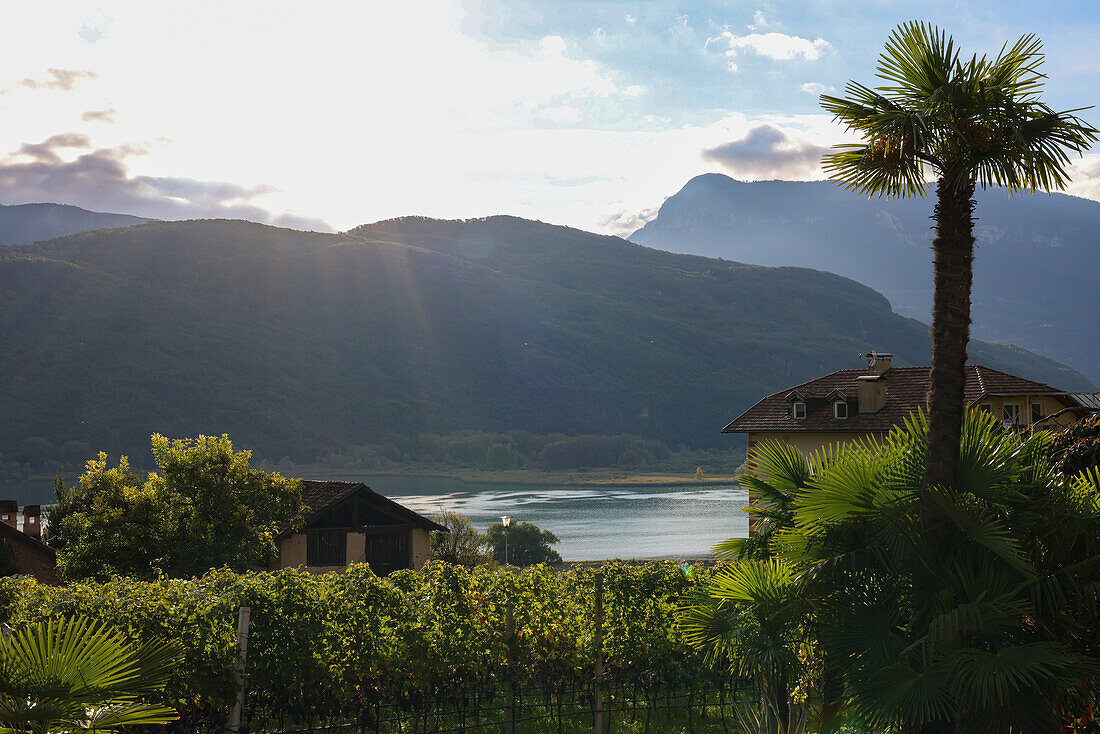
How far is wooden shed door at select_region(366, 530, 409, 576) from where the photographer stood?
105 ft

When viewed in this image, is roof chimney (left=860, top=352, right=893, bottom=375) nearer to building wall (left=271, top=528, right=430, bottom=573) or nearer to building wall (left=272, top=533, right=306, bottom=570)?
building wall (left=271, top=528, right=430, bottom=573)

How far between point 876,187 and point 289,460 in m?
148

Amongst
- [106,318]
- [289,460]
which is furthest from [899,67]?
[106,318]

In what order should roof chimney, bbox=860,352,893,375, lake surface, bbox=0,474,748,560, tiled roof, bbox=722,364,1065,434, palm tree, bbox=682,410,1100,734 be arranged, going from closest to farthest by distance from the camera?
palm tree, bbox=682,410,1100,734 < tiled roof, bbox=722,364,1065,434 < roof chimney, bbox=860,352,893,375 < lake surface, bbox=0,474,748,560

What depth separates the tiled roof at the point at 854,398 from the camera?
28938mm

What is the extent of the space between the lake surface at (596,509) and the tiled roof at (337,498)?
124ft

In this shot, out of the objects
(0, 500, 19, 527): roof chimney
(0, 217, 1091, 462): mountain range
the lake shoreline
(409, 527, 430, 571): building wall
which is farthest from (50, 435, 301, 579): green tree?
the lake shoreline

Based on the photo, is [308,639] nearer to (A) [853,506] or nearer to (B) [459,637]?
(B) [459,637]

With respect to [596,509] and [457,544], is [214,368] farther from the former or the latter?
[457,544]

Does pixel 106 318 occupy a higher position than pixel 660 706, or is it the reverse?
pixel 106 318

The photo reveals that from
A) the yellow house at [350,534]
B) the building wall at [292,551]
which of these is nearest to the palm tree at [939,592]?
the yellow house at [350,534]

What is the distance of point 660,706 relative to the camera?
14133 mm

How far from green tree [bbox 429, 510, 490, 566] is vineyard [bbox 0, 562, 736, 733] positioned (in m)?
18.9

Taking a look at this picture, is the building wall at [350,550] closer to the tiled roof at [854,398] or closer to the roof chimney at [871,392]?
the tiled roof at [854,398]
